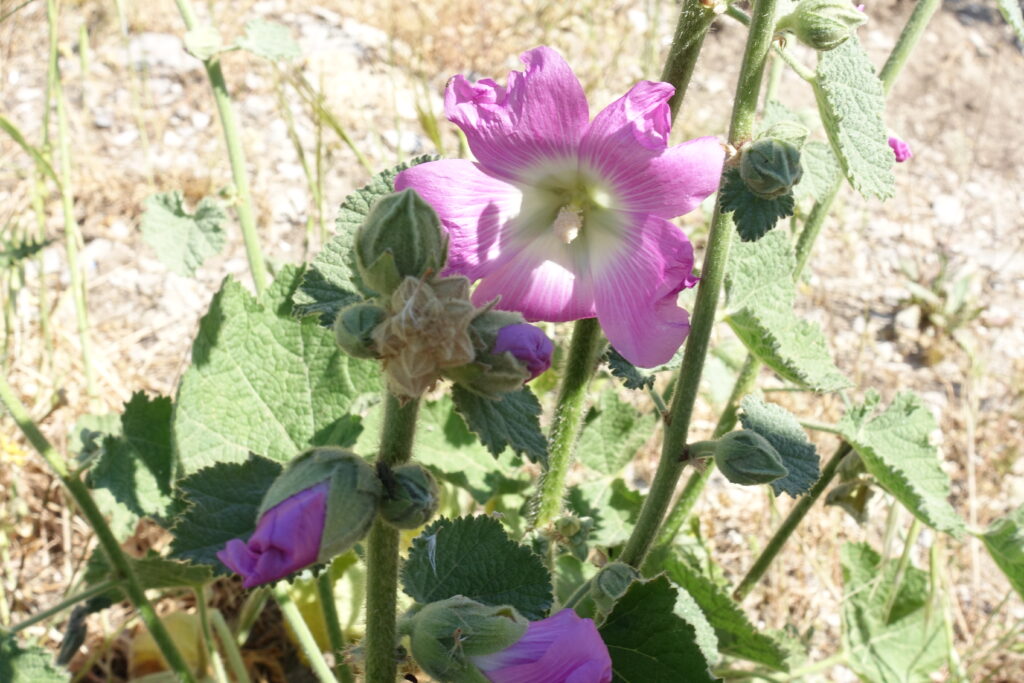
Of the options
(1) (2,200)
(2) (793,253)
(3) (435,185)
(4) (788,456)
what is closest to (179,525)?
(3) (435,185)

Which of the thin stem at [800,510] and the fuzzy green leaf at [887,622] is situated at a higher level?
the thin stem at [800,510]

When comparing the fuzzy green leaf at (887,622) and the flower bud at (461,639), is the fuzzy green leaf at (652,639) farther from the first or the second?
the fuzzy green leaf at (887,622)

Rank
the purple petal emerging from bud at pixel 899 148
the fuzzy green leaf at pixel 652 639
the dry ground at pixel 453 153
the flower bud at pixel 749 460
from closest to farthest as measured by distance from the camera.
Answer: the flower bud at pixel 749 460, the fuzzy green leaf at pixel 652 639, the purple petal emerging from bud at pixel 899 148, the dry ground at pixel 453 153

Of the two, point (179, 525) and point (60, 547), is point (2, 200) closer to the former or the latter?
point (60, 547)

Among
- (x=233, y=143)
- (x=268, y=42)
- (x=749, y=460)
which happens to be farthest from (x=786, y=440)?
(x=268, y=42)

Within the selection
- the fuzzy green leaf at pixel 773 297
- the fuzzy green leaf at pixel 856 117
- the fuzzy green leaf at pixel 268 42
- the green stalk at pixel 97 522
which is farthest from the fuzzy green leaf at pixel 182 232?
the fuzzy green leaf at pixel 856 117

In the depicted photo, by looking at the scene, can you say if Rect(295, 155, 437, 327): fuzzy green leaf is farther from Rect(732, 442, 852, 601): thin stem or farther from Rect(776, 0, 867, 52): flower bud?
Rect(732, 442, 852, 601): thin stem

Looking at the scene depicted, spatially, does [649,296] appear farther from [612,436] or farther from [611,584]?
[612,436]
